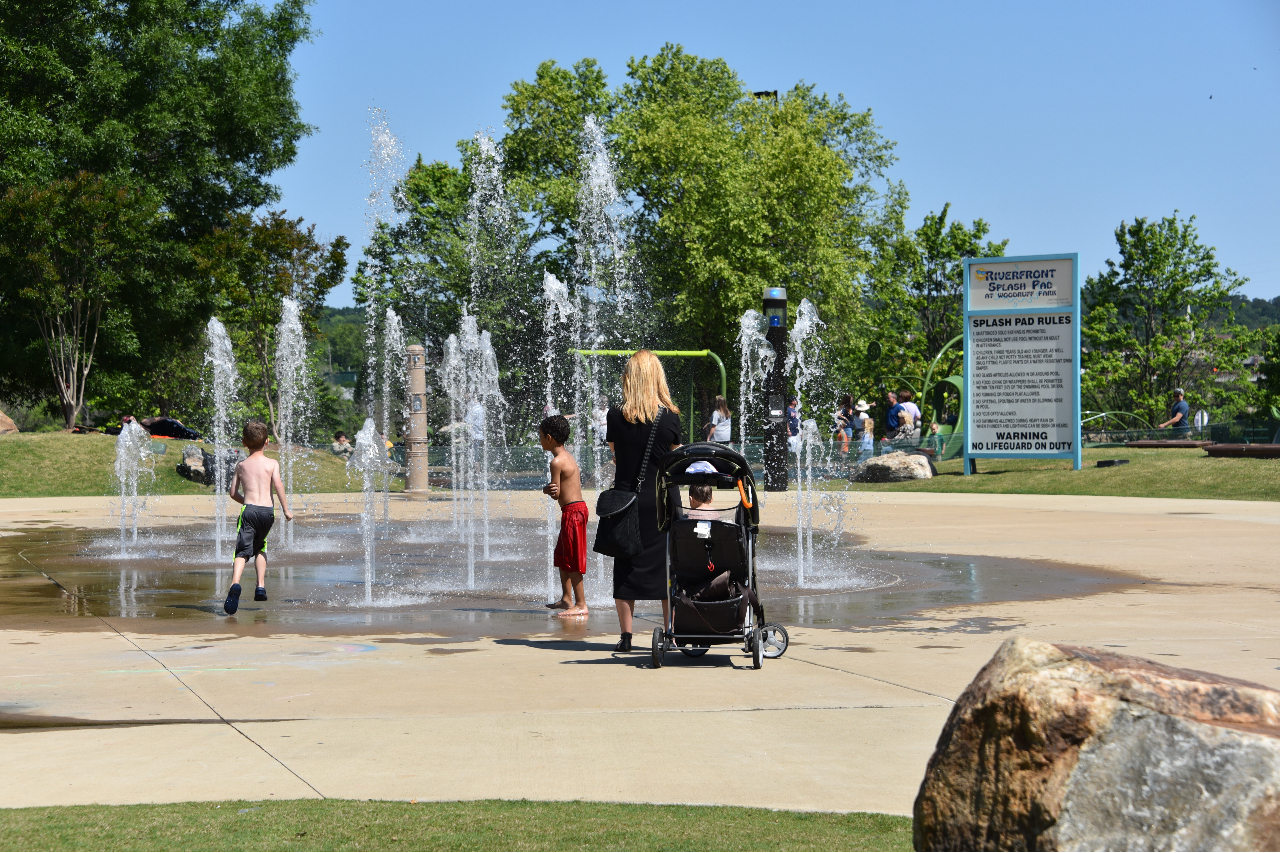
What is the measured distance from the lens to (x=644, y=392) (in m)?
7.70

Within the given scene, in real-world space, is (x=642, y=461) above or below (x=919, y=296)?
below

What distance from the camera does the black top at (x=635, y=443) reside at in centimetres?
762

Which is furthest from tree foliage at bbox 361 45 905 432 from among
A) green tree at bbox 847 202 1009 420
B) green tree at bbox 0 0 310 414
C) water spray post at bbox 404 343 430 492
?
water spray post at bbox 404 343 430 492

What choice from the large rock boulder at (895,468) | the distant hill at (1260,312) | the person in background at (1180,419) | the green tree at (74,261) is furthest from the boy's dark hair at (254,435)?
the distant hill at (1260,312)

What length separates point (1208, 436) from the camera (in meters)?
31.5

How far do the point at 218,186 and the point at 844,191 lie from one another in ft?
85.9

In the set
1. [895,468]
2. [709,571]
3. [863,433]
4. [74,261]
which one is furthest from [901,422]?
[709,571]

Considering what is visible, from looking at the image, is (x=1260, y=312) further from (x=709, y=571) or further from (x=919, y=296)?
(x=709, y=571)

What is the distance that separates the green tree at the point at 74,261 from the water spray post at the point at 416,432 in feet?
27.5

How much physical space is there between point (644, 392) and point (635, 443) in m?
0.33

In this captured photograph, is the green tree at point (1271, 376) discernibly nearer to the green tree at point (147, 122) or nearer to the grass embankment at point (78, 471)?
the grass embankment at point (78, 471)

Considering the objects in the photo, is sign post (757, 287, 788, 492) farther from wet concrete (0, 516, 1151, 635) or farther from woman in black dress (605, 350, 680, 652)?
woman in black dress (605, 350, 680, 652)

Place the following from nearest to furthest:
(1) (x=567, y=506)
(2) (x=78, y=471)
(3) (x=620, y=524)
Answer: (3) (x=620, y=524) → (1) (x=567, y=506) → (2) (x=78, y=471)

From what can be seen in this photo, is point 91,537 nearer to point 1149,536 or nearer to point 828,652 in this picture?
point 828,652
